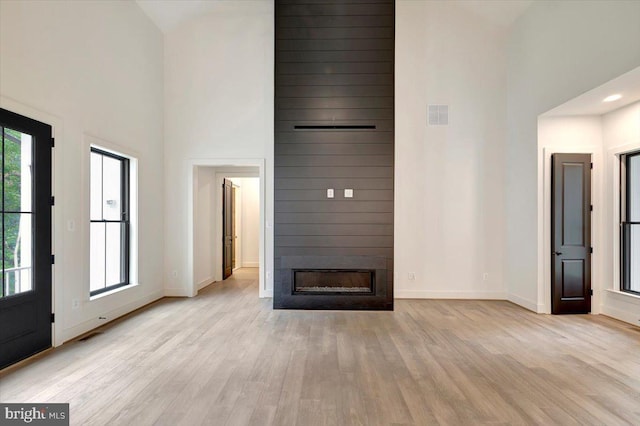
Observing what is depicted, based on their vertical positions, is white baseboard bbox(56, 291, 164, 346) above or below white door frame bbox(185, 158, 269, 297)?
below

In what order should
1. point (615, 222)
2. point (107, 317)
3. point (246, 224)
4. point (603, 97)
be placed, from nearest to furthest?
point (603, 97) → point (107, 317) → point (615, 222) → point (246, 224)

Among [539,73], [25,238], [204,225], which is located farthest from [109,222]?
[539,73]

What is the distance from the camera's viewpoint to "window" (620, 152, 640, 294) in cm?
461

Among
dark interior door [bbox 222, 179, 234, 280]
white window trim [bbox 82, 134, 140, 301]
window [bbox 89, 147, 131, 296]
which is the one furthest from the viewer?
dark interior door [bbox 222, 179, 234, 280]

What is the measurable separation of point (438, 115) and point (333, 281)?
335 cm

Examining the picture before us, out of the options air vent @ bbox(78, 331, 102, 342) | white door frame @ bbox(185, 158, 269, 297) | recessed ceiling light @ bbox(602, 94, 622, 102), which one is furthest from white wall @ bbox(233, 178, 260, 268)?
recessed ceiling light @ bbox(602, 94, 622, 102)

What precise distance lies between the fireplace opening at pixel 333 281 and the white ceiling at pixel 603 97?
11.4 ft

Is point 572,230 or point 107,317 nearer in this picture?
point 107,317

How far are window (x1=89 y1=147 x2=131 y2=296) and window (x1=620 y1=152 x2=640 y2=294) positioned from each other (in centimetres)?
710

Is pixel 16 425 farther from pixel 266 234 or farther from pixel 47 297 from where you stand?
pixel 266 234

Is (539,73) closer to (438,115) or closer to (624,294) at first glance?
(438,115)

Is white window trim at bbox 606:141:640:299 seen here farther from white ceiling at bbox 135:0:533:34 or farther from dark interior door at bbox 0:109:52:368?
dark interior door at bbox 0:109:52:368

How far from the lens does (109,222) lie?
4668mm

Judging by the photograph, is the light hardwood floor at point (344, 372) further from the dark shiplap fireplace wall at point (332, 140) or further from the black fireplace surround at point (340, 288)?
the dark shiplap fireplace wall at point (332, 140)
